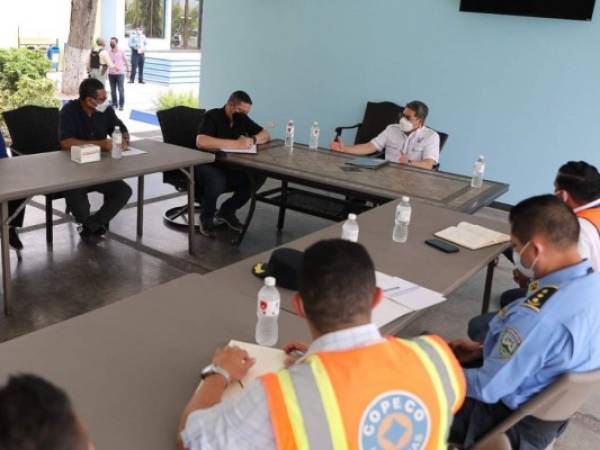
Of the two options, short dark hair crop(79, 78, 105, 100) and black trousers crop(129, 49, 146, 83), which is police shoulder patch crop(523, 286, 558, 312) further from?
black trousers crop(129, 49, 146, 83)

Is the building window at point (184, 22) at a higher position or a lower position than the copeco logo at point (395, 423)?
higher

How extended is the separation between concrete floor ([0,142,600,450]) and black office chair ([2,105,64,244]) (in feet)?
1.16

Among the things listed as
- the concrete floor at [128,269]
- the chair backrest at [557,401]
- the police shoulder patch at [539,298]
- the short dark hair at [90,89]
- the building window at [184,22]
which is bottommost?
the concrete floor at [128,269]

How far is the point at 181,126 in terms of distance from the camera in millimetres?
5035

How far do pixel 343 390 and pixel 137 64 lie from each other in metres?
14.3

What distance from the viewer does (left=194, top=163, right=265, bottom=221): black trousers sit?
4711 mm

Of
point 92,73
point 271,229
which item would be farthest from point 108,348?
point 92,73

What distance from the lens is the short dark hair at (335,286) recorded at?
Answer: 134 cm

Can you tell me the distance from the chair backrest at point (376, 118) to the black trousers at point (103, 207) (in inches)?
105

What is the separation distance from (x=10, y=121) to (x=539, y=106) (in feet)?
14.7

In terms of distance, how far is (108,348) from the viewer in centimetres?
178

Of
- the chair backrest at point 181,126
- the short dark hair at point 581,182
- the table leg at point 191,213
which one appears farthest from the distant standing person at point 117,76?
the short dark hair at point 581,182

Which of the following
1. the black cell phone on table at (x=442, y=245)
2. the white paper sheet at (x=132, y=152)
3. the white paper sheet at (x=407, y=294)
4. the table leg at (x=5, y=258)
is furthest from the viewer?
the white paper sheet at (x=132, y=152)

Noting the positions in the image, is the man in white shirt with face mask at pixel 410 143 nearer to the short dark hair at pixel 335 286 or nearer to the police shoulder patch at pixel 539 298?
the police shoulder patch at pixel 539 298
